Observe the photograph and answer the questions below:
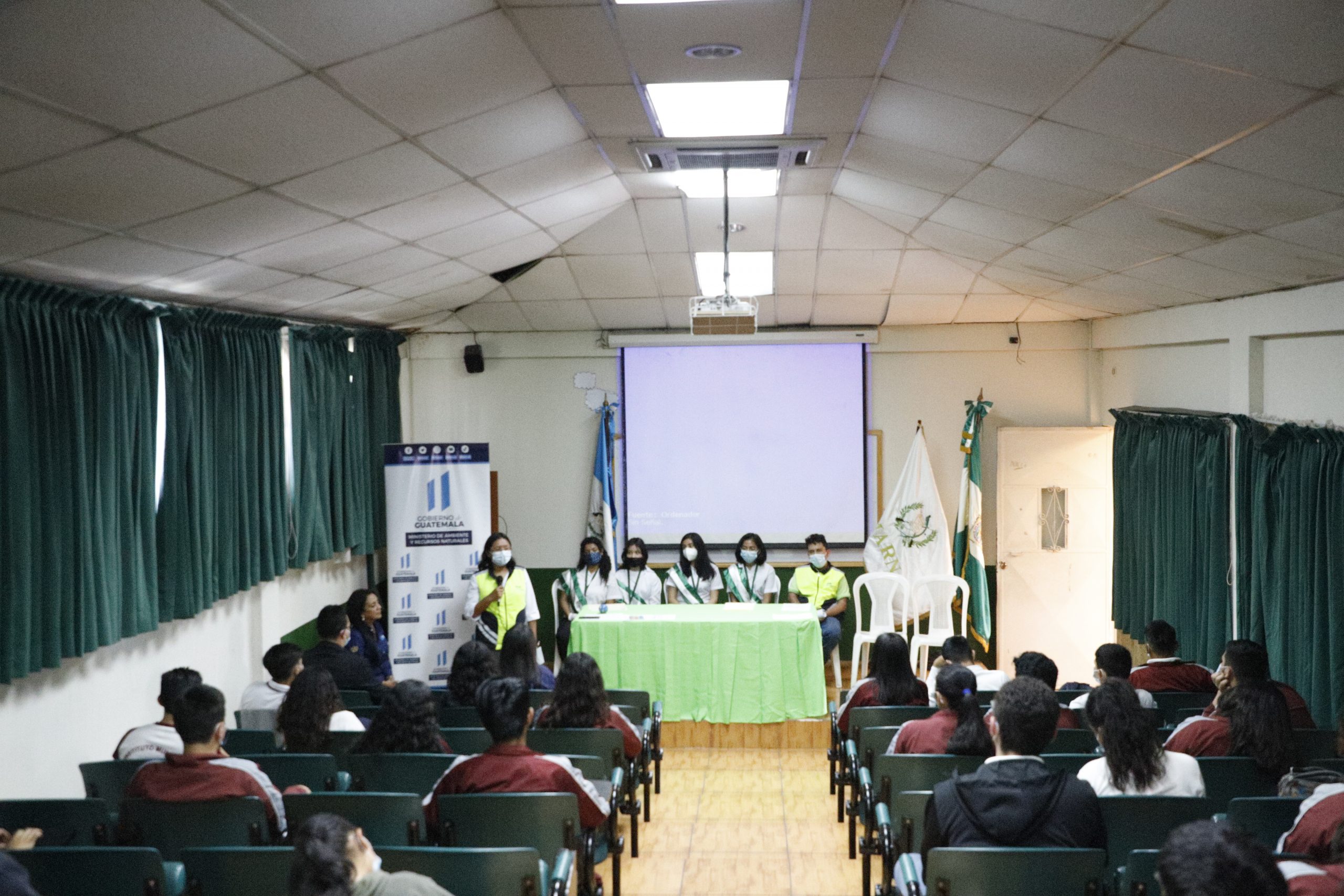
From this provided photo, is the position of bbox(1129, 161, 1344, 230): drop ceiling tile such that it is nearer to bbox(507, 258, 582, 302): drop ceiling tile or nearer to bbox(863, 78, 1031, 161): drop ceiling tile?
bbox(863, 78, 1031, 161): drop ceiling tile

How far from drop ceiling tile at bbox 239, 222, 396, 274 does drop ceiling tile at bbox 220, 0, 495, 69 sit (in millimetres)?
2217

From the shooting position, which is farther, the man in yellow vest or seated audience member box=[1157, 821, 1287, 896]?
the man in yellow vest

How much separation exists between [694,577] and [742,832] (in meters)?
3.35

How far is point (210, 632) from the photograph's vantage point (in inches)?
277

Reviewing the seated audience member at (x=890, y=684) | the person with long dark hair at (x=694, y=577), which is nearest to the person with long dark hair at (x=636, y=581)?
the person with long dark hair at (x=694, y=577)

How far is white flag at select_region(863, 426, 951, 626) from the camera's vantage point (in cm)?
1002

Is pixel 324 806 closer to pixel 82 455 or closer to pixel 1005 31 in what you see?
pixel 82 455

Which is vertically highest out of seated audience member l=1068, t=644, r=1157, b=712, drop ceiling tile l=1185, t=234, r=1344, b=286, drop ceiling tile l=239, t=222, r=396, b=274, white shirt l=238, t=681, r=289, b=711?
drop ceiling tile l=239, t=222, r=396, b=274

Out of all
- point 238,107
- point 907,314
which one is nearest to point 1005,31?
point 238,107

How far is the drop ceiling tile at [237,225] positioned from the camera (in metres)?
4.62

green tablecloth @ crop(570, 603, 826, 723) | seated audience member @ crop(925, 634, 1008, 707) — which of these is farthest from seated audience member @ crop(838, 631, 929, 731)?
green tablecloth @ crop(570, 603, 826, 723)

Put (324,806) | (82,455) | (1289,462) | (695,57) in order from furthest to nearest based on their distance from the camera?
(1289,462)
(82,455)
(695,57)
(324,806)

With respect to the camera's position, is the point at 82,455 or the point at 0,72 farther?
the point at 82,455

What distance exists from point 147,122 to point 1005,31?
2505 mm
